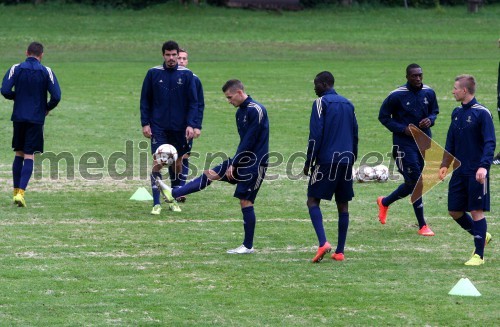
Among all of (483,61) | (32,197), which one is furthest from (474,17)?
(32,197)

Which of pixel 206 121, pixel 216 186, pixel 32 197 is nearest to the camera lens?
pixel 32 197

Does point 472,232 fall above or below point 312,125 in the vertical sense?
below

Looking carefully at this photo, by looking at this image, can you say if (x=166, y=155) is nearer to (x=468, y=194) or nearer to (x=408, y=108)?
(x=408, y=108)

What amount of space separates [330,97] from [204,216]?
3.30m

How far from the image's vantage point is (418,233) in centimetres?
1305

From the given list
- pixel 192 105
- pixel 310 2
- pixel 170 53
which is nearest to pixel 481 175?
pixel 192 105

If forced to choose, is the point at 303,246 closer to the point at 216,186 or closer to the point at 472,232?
the point at 472,232

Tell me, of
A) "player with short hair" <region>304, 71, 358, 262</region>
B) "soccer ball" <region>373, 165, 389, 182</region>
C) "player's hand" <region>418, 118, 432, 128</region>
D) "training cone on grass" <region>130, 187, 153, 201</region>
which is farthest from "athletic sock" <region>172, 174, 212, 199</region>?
"soccer ball" <region>373, 165, 389, 182</region>

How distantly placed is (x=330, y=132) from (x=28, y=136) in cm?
500

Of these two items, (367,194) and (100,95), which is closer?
(367,194)

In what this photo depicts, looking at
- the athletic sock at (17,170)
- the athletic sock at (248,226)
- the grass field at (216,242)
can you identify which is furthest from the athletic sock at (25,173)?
the athletic sock at (248,226)

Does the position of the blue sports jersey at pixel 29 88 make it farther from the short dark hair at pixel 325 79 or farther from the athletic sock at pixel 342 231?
the athletic sock at pixel 342 231

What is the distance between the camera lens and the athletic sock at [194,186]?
12312 millimetres

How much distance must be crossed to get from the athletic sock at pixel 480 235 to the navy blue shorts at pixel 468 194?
0.16 meters
